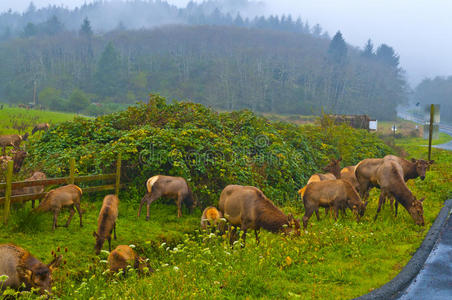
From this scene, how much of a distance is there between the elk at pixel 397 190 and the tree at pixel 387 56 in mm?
167506

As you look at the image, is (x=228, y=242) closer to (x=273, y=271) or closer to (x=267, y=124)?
(x=273, y=271)

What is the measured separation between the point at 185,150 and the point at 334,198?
24.9ft

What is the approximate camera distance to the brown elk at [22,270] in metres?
7.43

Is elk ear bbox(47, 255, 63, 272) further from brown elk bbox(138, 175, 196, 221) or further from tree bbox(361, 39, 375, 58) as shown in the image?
tree bbox(361, 39, 375, 58)

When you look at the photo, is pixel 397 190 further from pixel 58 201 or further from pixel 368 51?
pixel 368 51

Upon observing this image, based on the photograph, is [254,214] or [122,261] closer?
[122,261]

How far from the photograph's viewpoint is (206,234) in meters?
10.0

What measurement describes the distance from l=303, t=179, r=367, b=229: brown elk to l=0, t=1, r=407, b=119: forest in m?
77.3

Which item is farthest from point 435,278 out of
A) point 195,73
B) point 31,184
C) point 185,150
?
point 195,73

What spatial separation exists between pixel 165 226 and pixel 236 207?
395cm

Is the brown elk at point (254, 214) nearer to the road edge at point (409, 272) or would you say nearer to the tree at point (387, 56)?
the road edge at point (409, 272)

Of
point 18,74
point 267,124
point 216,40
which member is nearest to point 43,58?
point 18,74

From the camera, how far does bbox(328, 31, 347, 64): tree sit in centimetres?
14500

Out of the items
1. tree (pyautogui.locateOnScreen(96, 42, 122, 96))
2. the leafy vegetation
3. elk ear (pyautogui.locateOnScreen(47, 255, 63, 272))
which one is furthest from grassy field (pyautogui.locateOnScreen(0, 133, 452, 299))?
tree (pyautogui.locateOnScreen(96, 42, 122, 96))
